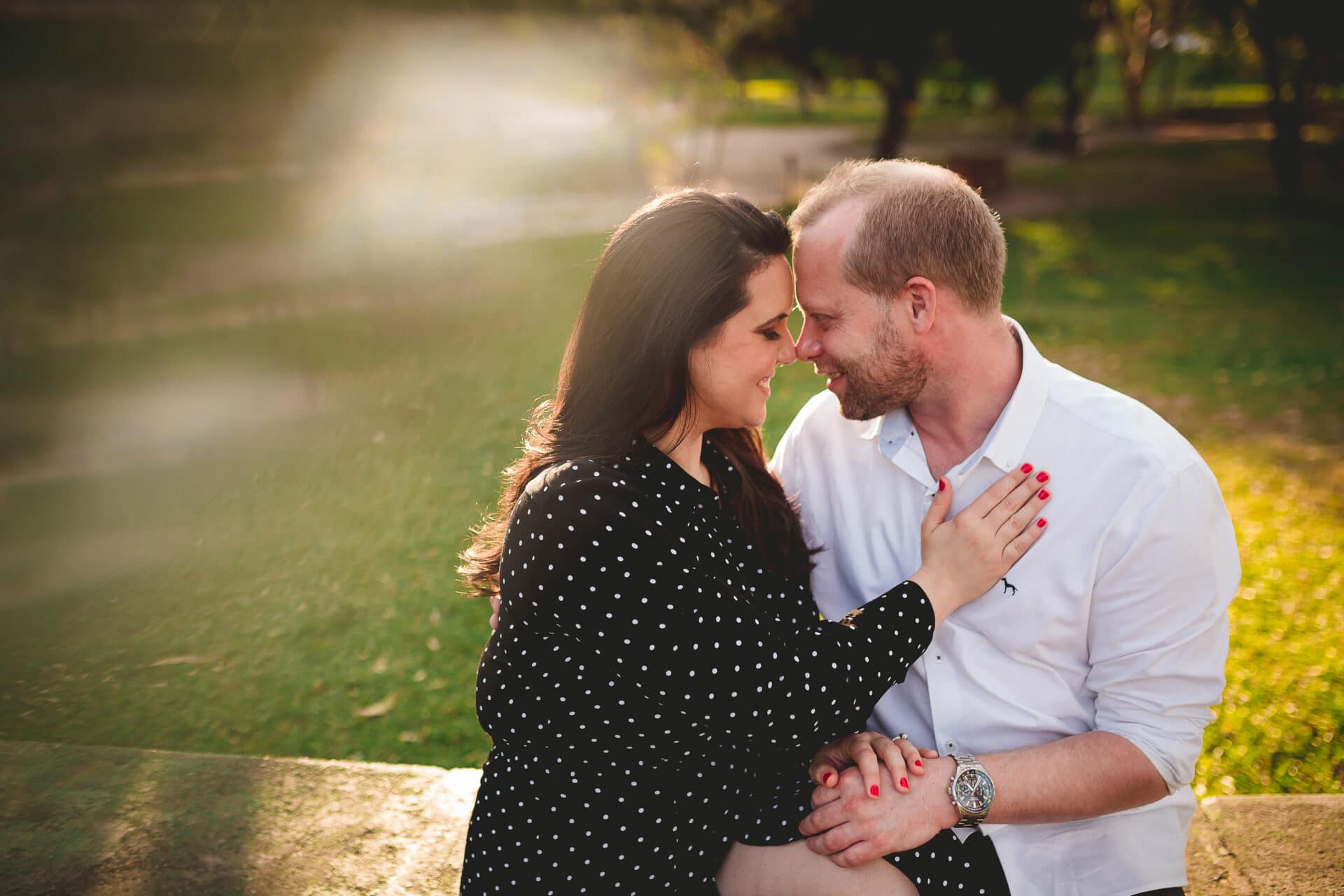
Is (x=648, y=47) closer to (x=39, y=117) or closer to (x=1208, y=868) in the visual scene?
(x=39, y=117)

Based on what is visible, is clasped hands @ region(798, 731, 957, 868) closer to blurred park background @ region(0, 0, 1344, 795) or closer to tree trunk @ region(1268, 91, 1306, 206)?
blurred park background @ region(0, 0, 1344, 795)

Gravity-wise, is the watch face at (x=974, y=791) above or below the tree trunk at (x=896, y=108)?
below

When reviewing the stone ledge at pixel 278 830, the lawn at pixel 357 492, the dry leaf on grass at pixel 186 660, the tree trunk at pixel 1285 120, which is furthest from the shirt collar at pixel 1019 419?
the tree trunk at pixel 1285 120

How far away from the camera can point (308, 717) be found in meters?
4.53

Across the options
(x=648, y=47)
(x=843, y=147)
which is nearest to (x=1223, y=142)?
(x=843, y=147)

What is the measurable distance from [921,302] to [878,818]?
1.31 meters

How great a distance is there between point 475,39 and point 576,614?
14.3 m

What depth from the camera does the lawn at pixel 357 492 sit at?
4.60m

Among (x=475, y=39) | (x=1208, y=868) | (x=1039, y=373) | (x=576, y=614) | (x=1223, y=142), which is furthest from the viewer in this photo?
(x=1223, y=142)

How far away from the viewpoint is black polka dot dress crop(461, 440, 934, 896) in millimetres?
2244

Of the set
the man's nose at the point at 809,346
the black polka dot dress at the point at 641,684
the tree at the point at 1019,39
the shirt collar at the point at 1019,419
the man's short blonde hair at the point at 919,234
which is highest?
the tree at the point at 1019,39

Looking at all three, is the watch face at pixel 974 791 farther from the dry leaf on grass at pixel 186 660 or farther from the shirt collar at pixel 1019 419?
the dry leaf on grass at pixel 186 660

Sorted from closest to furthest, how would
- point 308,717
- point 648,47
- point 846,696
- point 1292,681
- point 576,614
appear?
1. point 576,614
2. point 846,696
3. point 308,717
4. point 1292,681
5. point 648,47

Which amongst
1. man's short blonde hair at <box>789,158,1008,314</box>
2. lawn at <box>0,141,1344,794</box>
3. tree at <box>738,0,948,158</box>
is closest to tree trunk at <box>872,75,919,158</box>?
tree at <box>738,0,948,158</box>
